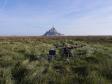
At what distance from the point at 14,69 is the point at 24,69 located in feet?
1.59

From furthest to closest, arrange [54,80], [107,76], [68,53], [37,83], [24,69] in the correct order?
[68,53] < [24,69] < [107,76] < [54,80] < [37,83]

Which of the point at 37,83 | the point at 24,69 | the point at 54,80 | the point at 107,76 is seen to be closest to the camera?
the point at 37,83

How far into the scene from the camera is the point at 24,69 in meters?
7.92

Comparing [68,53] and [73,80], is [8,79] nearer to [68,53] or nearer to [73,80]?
[73,80]

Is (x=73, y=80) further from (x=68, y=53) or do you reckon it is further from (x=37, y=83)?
(x=68, y=53)

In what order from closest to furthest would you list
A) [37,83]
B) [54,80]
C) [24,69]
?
[37,83], [54,80], [24,69]

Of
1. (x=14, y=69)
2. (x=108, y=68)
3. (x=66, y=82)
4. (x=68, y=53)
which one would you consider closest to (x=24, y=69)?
(x=14, y=69)

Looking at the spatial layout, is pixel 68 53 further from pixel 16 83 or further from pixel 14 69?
pixel 16 83

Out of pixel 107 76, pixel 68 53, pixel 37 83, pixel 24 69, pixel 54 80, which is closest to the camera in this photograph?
pixel 37 83

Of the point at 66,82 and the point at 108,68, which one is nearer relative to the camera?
the point at 66,82

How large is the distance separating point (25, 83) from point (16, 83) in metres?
0.32

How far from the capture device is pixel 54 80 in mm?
6527

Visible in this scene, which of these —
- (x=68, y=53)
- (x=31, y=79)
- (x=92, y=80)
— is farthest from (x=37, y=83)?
(x=68, y=53)

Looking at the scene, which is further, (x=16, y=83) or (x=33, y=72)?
(x=33, y=72)
